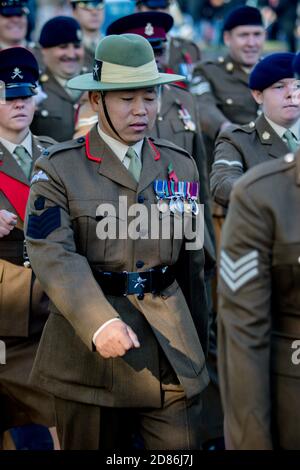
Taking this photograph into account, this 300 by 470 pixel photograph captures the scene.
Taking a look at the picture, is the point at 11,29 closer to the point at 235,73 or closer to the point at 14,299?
the point at 235,73

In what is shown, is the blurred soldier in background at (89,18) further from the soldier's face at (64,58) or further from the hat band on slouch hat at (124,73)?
the hat band on slouch hat at (124,73)

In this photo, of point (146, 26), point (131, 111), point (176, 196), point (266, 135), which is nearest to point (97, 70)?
point (131, 111)

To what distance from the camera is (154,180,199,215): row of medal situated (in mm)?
Answer: 5285

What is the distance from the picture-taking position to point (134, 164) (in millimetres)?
5344

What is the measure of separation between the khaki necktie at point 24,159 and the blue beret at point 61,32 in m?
2.87

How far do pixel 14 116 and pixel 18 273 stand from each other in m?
0.86

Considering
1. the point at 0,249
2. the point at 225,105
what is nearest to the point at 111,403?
the point at 0,249

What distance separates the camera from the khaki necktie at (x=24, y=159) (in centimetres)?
632

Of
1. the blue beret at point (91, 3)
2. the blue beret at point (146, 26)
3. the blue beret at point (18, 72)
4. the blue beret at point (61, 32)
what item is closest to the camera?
the blue beret at point (18, 72)

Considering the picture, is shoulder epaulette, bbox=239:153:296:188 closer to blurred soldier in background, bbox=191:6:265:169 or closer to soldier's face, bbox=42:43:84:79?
blurred soldier in background, bbox=191:6:265:169

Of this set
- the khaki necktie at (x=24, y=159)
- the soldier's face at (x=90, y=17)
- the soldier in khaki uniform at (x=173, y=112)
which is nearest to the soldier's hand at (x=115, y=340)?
the khaki necktie at (x=24, y=159)

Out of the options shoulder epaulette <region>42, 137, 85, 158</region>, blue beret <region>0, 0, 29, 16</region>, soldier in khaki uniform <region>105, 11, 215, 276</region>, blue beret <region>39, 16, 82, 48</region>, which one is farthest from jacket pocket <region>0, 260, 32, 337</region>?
blue beret <region>0, 0, 29, 16</region>

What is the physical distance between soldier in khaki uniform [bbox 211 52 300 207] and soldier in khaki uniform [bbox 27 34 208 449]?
84 centimetres

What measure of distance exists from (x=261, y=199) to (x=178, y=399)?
1472 mm
